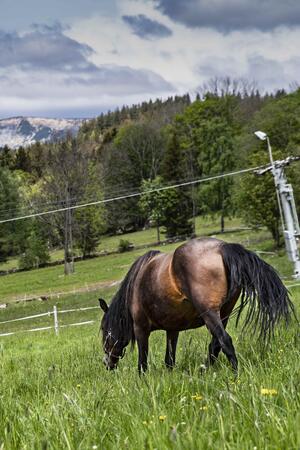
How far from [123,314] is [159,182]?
→ 60718 millimetres

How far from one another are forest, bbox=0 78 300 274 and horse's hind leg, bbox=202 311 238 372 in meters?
33.2

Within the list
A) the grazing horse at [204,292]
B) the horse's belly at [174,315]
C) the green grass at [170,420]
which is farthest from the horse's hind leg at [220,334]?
the green grass at [170,420]

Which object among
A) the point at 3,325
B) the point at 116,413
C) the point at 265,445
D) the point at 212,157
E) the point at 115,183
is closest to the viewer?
the point at 265,445

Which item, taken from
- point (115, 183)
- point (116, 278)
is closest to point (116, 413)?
point (116, 278)

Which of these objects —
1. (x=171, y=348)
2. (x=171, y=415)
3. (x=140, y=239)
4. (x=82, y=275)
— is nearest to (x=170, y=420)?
(x=171, y=415)

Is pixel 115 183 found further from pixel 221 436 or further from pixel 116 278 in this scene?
pixel 221 436

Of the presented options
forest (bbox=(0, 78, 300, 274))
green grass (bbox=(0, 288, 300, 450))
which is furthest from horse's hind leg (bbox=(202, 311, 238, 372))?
forest (bbox=(0, 78, 300, 274))

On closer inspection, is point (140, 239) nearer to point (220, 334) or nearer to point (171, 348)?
point (171, 348)

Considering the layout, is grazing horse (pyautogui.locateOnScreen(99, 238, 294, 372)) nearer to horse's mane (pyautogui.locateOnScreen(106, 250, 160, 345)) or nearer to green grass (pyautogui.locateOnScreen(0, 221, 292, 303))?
horse's mane (pyautogui.locateOnScreen(106, 250, 160, 345))

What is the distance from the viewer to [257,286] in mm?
5156

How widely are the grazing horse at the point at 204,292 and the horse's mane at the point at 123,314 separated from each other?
28 millimetres

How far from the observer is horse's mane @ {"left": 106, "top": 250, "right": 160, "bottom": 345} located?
619 cm

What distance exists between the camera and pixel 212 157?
6034 centimetres

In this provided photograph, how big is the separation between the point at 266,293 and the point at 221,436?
3309 mm
